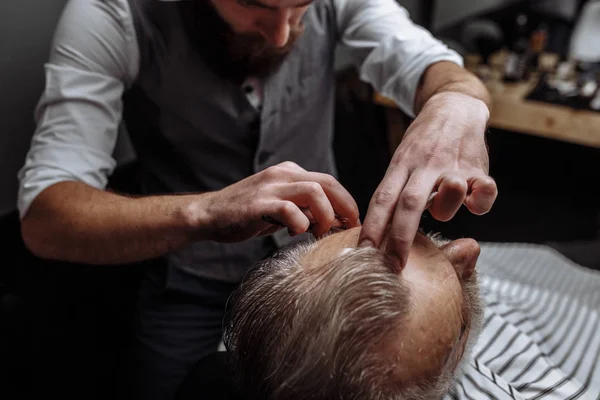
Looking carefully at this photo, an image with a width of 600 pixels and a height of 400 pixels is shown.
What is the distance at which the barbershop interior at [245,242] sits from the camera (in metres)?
0.80

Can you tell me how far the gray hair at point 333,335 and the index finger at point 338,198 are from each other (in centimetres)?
12

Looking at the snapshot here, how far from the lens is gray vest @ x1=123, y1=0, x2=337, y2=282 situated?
1.39m

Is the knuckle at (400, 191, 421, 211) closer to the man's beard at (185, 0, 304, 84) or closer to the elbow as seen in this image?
the man's beard at (185, 0, 304, 84)

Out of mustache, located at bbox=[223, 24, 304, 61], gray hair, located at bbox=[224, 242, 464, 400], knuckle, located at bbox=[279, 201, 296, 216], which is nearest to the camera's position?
gray hair, located at bbox=[224, 242, 464, 400]

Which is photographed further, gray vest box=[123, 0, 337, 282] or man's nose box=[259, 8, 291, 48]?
gray vest box=[123, 0, 337, 282]

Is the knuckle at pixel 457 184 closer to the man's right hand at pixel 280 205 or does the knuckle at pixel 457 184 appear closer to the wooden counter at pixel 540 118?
the man's right hand at pixel 280 205

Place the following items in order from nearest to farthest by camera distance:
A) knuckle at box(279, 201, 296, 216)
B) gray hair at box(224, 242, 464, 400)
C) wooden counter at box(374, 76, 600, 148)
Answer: gray hair at box(224, 242, 464, 400)
knuckle at box(279, 201, 296, 216)
wooden counter at box(374, 76, 600, 148)

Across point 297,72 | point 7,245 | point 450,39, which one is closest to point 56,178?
point 7,245

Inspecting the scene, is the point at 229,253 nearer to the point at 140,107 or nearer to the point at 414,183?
the point at 140,107

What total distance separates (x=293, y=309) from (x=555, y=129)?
2.30m

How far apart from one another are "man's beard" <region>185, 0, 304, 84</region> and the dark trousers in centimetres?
68

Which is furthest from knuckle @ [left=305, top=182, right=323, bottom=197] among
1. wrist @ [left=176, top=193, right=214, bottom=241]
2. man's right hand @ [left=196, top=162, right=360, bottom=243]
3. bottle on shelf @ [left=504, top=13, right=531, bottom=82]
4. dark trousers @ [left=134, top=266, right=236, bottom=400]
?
Answer: bottle on shelf @ [left=504, top=13, right=531, bottom=82]

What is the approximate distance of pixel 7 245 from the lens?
1.57 m

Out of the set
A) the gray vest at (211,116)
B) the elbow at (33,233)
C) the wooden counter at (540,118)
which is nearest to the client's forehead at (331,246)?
the gray vest at (211,116)
